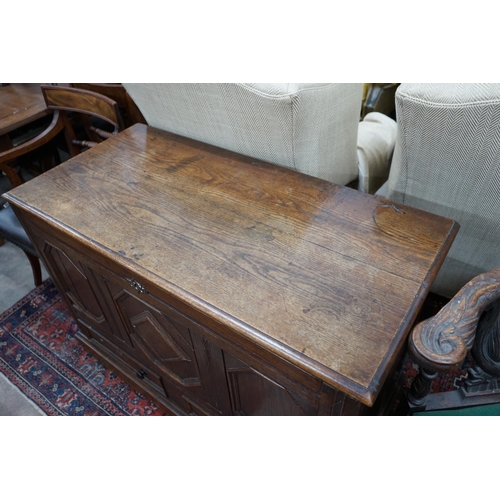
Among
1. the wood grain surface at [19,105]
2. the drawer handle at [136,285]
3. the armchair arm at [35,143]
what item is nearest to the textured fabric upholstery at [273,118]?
the drawer handle at [136,285]

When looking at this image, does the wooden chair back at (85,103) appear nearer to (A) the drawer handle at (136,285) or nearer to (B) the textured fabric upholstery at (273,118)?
(B) the textured fabric upholstery at (273,118)

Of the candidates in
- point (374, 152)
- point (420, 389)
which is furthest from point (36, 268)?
point (420, 389)

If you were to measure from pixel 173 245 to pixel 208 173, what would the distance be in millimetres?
266

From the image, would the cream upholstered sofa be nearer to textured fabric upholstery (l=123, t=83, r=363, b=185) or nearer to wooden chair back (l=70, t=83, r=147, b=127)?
textured fabric upholstery (l=123, t=83, r=363, b=185)

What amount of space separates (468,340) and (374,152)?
33.3 inches

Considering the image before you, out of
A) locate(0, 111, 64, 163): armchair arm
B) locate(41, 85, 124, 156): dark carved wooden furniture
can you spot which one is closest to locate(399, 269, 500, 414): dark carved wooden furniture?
locate(41, 85, 124, 156): dark carved wooden furniture

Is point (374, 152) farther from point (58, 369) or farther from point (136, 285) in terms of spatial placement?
A: point (58, 369)

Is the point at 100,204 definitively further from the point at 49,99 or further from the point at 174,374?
the point at 49,99

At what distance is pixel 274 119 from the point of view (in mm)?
862

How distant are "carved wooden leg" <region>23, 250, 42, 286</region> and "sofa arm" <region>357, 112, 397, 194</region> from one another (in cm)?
131

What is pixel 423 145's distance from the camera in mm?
773

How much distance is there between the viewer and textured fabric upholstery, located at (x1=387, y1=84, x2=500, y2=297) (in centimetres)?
66

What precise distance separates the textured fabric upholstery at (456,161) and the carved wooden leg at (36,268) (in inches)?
55.2

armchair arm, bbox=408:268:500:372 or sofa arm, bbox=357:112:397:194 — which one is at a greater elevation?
armchair arm, bbox=408:268:500:372
